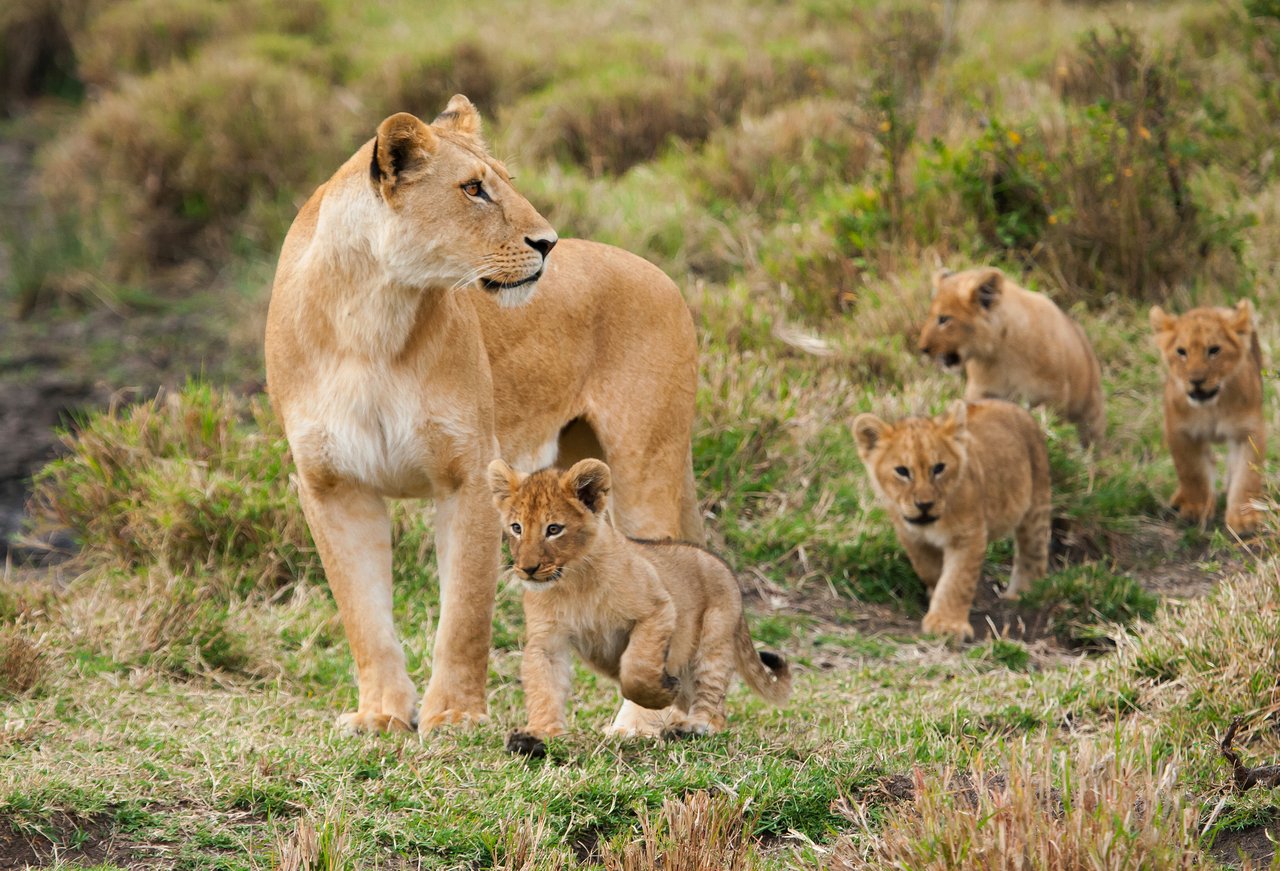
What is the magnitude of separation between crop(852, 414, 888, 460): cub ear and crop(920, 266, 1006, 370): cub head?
1397mm

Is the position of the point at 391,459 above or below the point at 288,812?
above

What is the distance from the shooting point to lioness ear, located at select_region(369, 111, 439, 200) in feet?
15.3

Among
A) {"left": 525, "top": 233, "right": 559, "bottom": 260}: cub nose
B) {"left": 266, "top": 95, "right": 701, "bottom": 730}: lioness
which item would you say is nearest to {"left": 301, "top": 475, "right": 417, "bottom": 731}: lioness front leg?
{"left": 266, "top": 95, "right": 701, "bottom": 730}: lioness

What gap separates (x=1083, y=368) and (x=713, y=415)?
2.03m

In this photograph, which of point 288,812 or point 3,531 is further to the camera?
point 3,531

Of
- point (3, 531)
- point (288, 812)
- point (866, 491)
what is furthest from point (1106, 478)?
point (3, 531)

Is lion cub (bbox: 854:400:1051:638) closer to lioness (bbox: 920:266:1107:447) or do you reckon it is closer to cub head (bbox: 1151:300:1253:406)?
cub head (bbox: 1151:300:1253:406)

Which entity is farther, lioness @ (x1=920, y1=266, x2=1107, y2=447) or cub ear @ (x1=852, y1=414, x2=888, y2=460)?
lioness @ (x1=920, y1=266, x2=1107, y2=447)

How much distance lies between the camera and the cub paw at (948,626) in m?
6.71

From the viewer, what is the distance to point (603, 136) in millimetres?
12859

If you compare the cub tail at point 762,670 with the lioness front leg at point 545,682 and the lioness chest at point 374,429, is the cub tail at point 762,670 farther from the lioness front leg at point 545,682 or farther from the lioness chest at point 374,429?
the lioness chest at point 374,429

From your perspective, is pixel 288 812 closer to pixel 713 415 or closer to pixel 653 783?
pixel 653 783

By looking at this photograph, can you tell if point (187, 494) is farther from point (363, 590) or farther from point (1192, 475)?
point (1192, 475)

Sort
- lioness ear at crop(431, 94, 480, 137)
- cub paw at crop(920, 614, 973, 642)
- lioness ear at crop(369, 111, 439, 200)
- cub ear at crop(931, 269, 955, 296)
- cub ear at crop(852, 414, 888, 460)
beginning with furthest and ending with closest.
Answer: cub ear at crop(931, 269, 955, 296) → cub ear at crop(852, 414, 888, 460) → cub paw at crop(920, 614, 973, 642) → lioness ear at crop(431, 94, 480, 137) → lioness ear at crop(369, 111, 439, 200)
